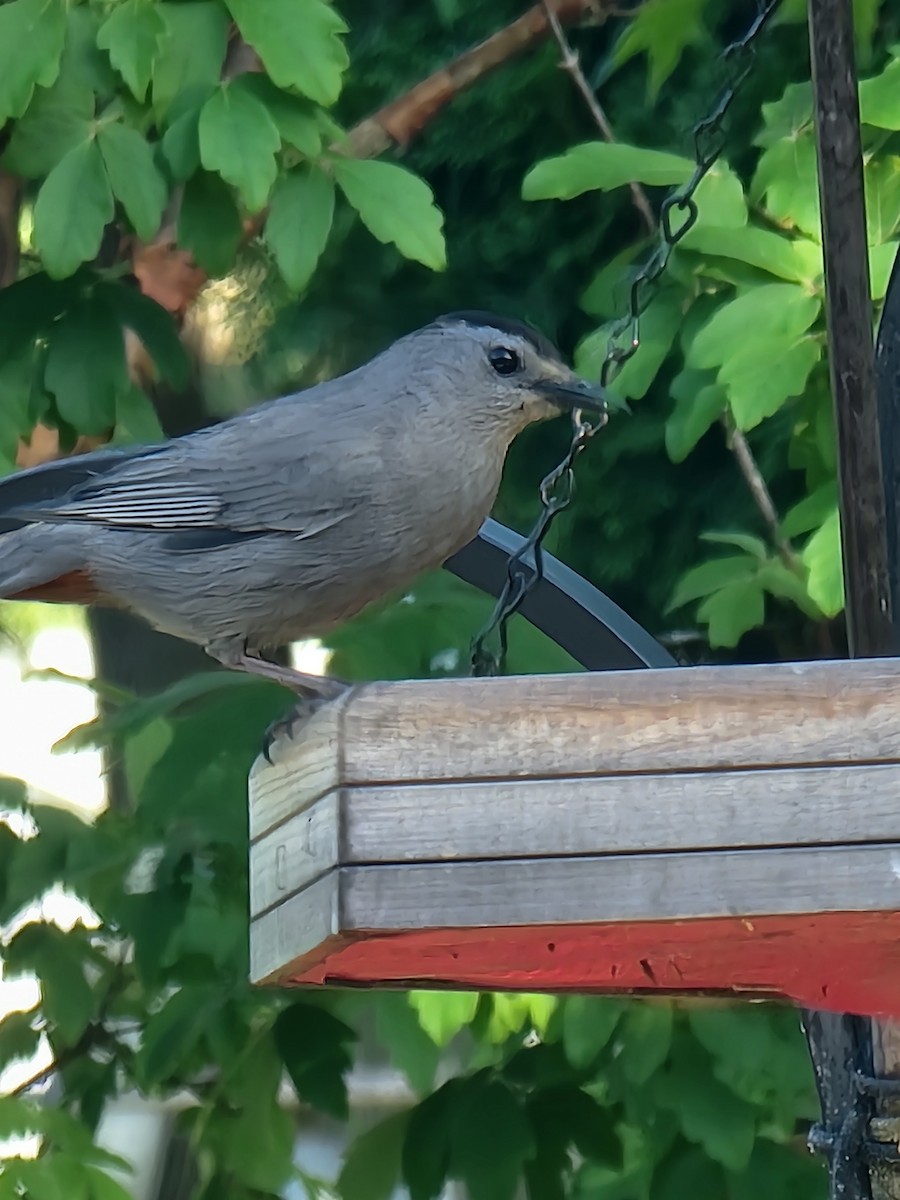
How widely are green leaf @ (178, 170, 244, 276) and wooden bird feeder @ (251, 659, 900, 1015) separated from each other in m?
1.10

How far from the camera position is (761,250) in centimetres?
190

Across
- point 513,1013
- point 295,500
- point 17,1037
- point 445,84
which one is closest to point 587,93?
point 445,84

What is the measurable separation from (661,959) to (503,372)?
0.64 metres

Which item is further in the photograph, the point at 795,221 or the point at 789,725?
the point at 795,221

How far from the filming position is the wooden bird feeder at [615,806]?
1.12 m

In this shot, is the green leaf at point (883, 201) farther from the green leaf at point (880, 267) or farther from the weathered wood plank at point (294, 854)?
the weathered wood plank at point (294, 854)

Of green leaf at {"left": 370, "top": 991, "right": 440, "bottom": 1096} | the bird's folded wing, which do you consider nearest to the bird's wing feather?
the bird's folded wing

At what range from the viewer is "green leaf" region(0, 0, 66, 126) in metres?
1.90

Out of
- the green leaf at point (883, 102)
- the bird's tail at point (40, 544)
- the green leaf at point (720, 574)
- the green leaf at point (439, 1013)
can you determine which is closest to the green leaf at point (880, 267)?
the green leaf at point (883, 102)

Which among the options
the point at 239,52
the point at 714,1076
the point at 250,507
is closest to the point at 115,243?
the point at 239,52

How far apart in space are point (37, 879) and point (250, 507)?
700 millimetres

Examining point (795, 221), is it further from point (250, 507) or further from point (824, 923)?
point (824, 923)

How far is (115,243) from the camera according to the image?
266cm

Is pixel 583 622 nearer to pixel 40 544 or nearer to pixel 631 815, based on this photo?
pixel 40 544
